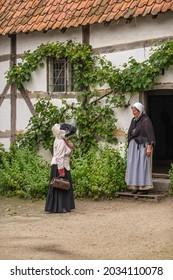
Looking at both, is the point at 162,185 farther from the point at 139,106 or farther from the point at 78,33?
the point at 78,33

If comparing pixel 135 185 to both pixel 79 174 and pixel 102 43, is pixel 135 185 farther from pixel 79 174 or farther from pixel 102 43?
pixel 102 43

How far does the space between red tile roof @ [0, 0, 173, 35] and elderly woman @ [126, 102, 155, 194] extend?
1.78 meters

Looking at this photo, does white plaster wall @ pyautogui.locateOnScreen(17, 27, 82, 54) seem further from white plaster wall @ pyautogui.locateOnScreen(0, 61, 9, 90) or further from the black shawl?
the black shawl

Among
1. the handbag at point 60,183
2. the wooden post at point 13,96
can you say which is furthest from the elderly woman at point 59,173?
the wooden post at point 13,96

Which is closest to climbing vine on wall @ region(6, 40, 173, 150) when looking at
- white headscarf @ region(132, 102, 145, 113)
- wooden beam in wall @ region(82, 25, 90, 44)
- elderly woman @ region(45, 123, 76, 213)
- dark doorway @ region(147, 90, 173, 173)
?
wooden beam in wall @ region(82, 25, 90, 44)

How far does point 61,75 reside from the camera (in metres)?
13.2

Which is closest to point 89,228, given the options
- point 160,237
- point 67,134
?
point 160,237

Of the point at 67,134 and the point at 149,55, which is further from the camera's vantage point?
the point at 149,55

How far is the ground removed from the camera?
23.9 feet

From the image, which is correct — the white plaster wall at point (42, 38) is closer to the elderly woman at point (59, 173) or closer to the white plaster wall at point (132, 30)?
the white plaster wall at point (132, 30)

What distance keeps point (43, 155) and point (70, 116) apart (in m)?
1.21

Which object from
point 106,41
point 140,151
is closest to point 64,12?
point 106,41

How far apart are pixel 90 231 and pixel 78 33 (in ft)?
17.6

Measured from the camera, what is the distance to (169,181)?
11.3 m
